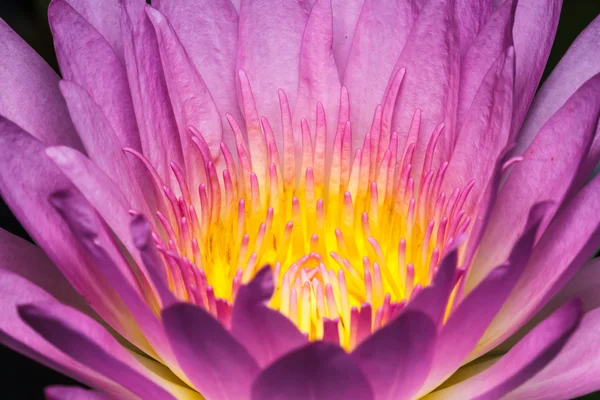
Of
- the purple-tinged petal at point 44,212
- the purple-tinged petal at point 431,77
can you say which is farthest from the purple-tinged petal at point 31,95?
the purple-tinged petal at point 431,77

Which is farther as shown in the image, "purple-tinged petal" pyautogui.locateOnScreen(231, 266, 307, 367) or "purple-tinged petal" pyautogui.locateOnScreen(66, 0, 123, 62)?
"purple-tinged petal" pyautogui.locateOnScreen(66, 0, 123, 62)

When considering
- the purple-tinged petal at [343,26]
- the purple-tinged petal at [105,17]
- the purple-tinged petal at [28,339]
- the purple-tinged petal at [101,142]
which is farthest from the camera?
the purple-tinged petal at [343,26]

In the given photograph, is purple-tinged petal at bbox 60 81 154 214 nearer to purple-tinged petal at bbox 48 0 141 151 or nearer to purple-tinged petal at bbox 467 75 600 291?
purple-tinged petal at bbox 48 0 141 151

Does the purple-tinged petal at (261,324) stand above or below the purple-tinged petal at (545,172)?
below

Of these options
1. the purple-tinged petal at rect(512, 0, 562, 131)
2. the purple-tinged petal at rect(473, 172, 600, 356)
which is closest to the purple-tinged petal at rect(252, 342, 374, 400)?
the purple-tinged petal at rect(473, 172, 600, 356)

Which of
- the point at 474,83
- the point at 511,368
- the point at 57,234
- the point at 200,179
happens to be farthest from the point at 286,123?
the point at 511,368

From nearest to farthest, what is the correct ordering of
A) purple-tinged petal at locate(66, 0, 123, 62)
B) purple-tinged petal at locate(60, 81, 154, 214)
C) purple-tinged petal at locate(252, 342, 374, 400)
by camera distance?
1. purple-tinged petal at locate(252, 342, 374, 400)
2. purple-tinged petal at locate(60, 81, 154, 214)
3. purple-tinged petal at locate(66, 0, 123, 62)

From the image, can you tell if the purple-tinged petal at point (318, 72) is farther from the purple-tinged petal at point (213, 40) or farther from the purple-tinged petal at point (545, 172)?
the purple-tinged petal at point (545, 172)
